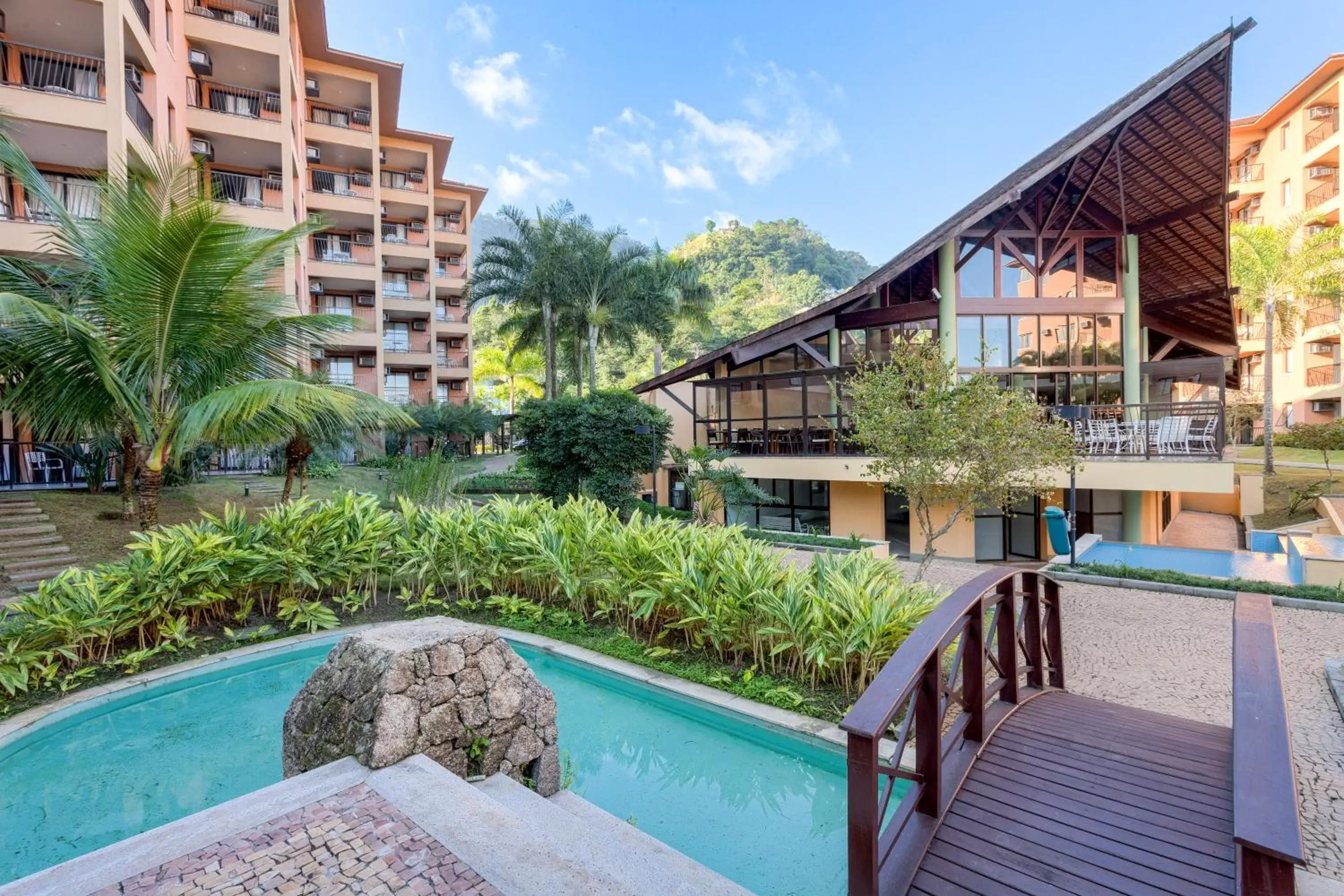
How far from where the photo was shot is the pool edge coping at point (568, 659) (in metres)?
4.88

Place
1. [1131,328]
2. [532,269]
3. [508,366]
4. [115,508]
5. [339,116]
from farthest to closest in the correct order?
[508,366]
[339,116]
[532,269]
[1131,328]
[115,508]

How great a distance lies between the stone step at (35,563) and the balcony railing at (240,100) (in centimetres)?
1725

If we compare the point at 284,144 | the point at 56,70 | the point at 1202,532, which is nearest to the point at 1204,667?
the point at 1202,532

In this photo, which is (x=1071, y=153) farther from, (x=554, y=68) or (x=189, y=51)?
(x=554, y=68)

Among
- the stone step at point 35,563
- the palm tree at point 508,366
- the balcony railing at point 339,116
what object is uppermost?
the balcony railing at point 339,116

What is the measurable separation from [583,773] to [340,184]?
30499 millimetres

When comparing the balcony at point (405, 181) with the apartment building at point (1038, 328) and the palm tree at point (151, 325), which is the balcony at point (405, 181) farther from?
the palm tree at point (151, 325)

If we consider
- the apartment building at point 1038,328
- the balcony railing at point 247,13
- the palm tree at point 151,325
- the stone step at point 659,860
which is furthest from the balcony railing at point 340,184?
the stone step at point 659,860

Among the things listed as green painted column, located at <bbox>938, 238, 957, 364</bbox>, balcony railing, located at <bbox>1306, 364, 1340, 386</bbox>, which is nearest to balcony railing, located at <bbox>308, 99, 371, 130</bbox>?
green painted column, located at <bbox>938, 238, 957, 364</bbox>

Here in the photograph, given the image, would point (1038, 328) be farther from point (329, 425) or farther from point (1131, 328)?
point (329, 425)

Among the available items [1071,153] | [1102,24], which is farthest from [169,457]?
[1102,24]

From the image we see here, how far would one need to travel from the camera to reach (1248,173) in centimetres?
3500

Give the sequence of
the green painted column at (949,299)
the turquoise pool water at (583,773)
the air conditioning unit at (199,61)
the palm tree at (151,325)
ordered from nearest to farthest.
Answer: the turquoise pool water at (583,773)
the palm tree at (151,325)
the green painted column at (949,299)
the air conditioning unit at (199,61)

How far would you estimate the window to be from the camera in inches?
621
